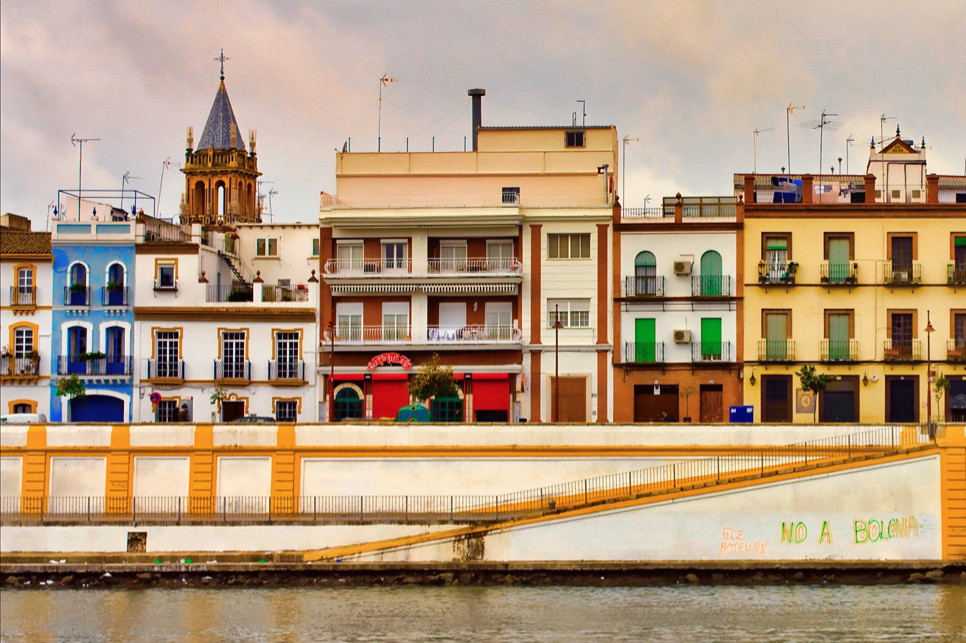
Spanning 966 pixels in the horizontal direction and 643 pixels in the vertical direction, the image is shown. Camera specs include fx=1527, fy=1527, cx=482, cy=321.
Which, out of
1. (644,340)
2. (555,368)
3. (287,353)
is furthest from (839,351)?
(287,353)

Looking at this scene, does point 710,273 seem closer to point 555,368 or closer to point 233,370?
point 555,368

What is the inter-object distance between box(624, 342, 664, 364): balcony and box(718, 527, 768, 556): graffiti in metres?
15.1

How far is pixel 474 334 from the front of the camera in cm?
6353

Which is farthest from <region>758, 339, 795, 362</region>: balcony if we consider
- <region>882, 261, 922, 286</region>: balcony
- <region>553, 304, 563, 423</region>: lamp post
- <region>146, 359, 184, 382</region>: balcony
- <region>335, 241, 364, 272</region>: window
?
<region>146, 359, 184, 382</region>: balcony

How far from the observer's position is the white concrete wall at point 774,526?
48.3 metres

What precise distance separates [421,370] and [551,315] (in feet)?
19.4

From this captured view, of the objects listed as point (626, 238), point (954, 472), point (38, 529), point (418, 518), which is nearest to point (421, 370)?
point (626, 238)

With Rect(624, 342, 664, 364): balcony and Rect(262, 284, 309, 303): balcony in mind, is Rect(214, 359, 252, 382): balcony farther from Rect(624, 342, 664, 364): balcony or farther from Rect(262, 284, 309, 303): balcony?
Rect(624, 342, 664, 364): balcony

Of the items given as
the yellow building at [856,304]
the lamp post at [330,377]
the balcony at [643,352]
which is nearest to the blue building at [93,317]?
the lamp post at [330,377]

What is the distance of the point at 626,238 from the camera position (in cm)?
6362

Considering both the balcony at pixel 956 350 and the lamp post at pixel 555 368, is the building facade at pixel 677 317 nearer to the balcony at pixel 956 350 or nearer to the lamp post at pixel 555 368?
the lamp post at pixel 555 368

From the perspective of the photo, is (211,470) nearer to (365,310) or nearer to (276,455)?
(276,455)

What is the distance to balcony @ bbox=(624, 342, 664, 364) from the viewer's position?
62844 millimetres

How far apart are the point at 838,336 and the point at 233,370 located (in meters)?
25.2
